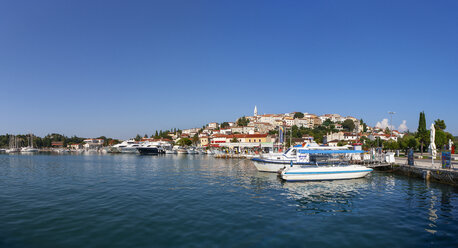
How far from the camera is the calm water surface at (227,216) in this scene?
1052 centimetres

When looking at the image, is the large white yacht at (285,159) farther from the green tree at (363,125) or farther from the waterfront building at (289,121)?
the green tree at (363,125)

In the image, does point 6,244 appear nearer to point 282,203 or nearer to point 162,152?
point 282,203

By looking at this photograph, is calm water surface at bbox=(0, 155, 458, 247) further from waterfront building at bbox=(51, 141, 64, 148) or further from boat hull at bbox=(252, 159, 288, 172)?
waterfront building at bbox=(51, 141, 64, 148)

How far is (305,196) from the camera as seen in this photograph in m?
19.3

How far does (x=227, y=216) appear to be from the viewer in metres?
13.8

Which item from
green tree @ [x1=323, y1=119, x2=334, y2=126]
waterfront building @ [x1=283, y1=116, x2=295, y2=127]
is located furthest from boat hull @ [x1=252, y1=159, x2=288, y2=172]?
green tree @ [x1=323, y1=119, x2=334, y2=126]

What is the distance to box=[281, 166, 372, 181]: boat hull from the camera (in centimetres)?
2572

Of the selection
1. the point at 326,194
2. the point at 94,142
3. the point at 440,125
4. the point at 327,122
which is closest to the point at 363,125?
the point at 327,122

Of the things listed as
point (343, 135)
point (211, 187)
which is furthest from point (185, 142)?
point (211, 187)

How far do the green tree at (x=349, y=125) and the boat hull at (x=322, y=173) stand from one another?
162 metres

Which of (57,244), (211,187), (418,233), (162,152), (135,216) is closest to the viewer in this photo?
(57,244)

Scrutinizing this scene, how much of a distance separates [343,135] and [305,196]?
13785 centimetres

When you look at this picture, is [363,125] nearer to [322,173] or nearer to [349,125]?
[349,125]

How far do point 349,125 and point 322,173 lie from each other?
16658cm
